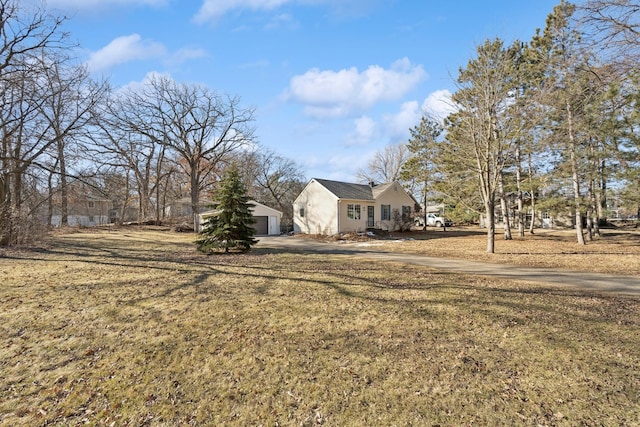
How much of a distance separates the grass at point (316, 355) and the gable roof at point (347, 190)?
16.6 m

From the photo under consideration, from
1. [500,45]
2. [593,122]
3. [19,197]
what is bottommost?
[19,197]

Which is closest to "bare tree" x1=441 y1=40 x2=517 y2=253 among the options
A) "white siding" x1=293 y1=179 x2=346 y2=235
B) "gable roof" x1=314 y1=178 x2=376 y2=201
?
"gable roof" x1=314 y1=178 x2=376 y2=201

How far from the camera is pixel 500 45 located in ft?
46.1

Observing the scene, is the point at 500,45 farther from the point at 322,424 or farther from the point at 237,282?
the point at 322,424

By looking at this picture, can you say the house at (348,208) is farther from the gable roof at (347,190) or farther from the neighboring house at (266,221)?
the neighboring house at (266,221)

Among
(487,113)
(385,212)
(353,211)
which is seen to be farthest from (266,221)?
(487,113)

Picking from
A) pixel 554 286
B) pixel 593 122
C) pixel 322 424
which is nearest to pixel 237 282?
pixel 322 424

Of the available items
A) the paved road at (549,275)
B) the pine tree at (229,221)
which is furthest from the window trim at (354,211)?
the paved road at (549,275)

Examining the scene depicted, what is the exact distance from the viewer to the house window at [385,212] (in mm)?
25594

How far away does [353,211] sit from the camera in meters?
23.7

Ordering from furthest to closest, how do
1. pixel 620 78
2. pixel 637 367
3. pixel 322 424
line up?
pixel 620 78 < pixel 637 367 < pixel 322 424

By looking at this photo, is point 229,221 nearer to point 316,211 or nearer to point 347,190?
point 316,211

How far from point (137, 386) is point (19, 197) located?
54.5 feet

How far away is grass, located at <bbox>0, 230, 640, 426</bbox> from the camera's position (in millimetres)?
2906
